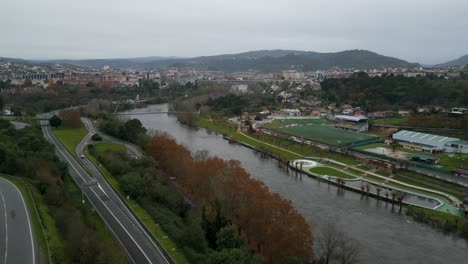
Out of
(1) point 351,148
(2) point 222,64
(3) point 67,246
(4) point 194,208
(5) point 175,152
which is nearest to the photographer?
(3) point 67,246

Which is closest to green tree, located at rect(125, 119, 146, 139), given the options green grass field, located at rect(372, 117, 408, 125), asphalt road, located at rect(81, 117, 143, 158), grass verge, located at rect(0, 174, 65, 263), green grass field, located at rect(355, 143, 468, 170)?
asphalt road, located at rect(81, 117, 143, 158)

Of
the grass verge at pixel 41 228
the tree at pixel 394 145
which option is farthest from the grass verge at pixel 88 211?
the tree at pixel 394 145

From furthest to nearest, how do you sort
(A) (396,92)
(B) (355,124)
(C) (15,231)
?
(A) (396,92) < (B) (355,124) < (C) (15,231)

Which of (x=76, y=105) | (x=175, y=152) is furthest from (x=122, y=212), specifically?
(x=76, y=105)

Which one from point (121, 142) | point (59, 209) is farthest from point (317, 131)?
point (59, 209)

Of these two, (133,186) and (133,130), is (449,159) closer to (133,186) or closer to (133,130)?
(133,186)

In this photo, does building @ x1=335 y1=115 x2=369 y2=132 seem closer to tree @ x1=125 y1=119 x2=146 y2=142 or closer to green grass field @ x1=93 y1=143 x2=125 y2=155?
tree @ x1=125 y1=119 x2=146 y2=142

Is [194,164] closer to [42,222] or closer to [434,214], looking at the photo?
[42,222]

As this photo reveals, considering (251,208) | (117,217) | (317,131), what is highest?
(251,208)
